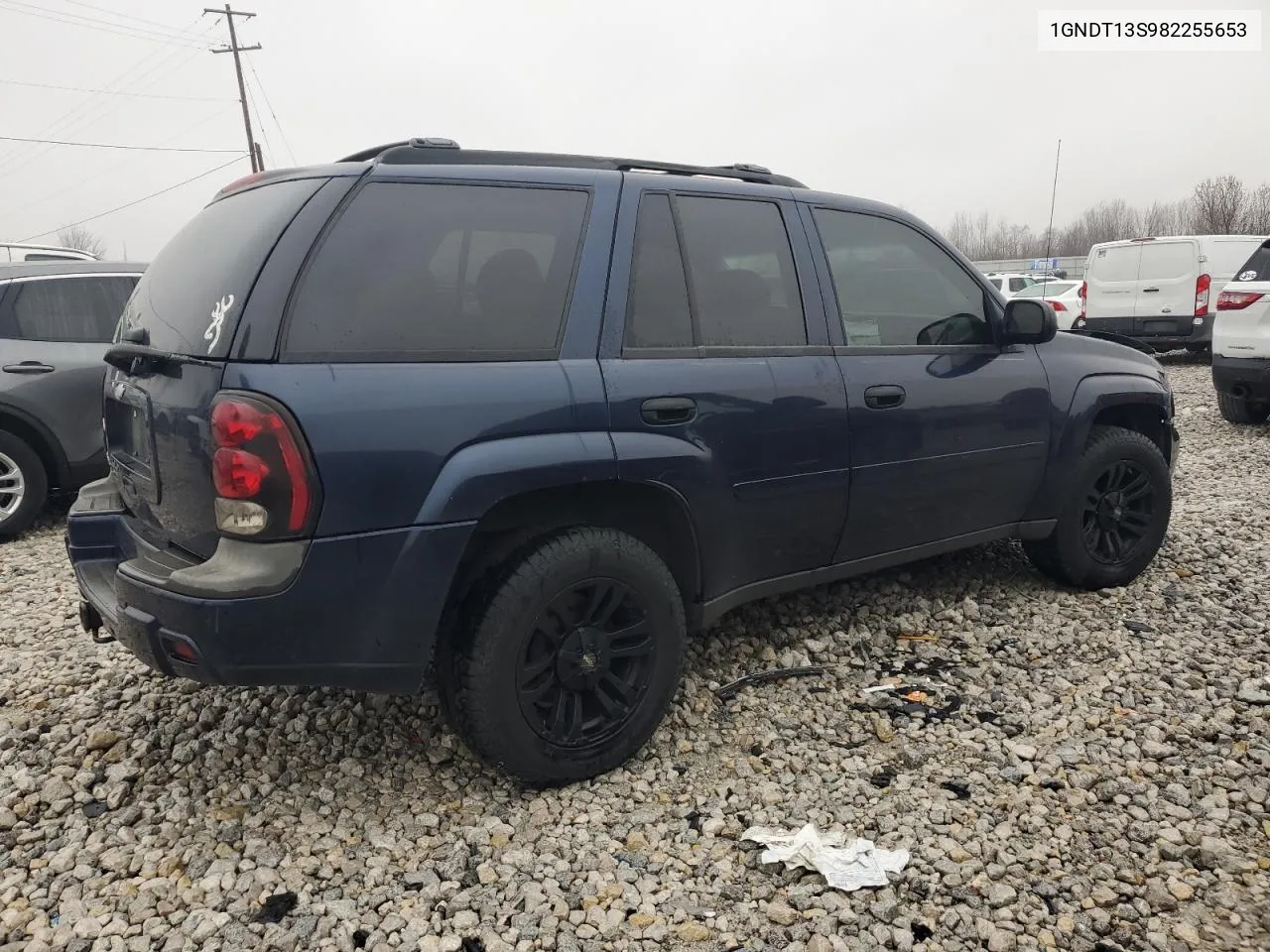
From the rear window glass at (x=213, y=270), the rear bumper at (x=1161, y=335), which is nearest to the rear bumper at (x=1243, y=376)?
the rear bumper at (x=1161, y=335)

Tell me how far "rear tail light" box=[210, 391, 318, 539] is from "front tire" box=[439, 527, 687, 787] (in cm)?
59

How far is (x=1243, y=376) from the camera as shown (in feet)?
26.9

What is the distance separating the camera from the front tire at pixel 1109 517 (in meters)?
4.12

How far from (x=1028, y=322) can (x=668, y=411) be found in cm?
185

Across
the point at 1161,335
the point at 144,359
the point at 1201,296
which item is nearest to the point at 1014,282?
the point at 1161,335

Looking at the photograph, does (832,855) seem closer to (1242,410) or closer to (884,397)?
(884,397)

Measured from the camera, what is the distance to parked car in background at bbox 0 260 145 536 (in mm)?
5617

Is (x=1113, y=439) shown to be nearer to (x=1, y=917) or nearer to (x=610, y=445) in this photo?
(x=610, y=445)

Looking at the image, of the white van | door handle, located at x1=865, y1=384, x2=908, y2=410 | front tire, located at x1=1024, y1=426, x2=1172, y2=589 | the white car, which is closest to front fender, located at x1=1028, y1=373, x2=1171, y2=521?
front tire, located at x1=1024, y1=426, x2=1172, y2=589

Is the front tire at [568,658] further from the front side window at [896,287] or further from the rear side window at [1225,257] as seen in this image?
the rear side window at [1225,257]

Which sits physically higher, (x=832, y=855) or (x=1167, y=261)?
(x=1167, y=261)

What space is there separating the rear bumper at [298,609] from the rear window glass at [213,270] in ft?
1.89

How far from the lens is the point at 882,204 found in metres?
3.71

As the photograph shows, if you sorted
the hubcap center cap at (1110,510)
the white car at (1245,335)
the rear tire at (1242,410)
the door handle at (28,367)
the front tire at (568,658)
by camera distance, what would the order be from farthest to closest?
Result: 1. the rear tire at (1242,410)
2. the white car at (1245,335)
3. the door handle at (28,367)
4. the hubcap center cap at (1110,510)
5. the front tire at (568,658)
